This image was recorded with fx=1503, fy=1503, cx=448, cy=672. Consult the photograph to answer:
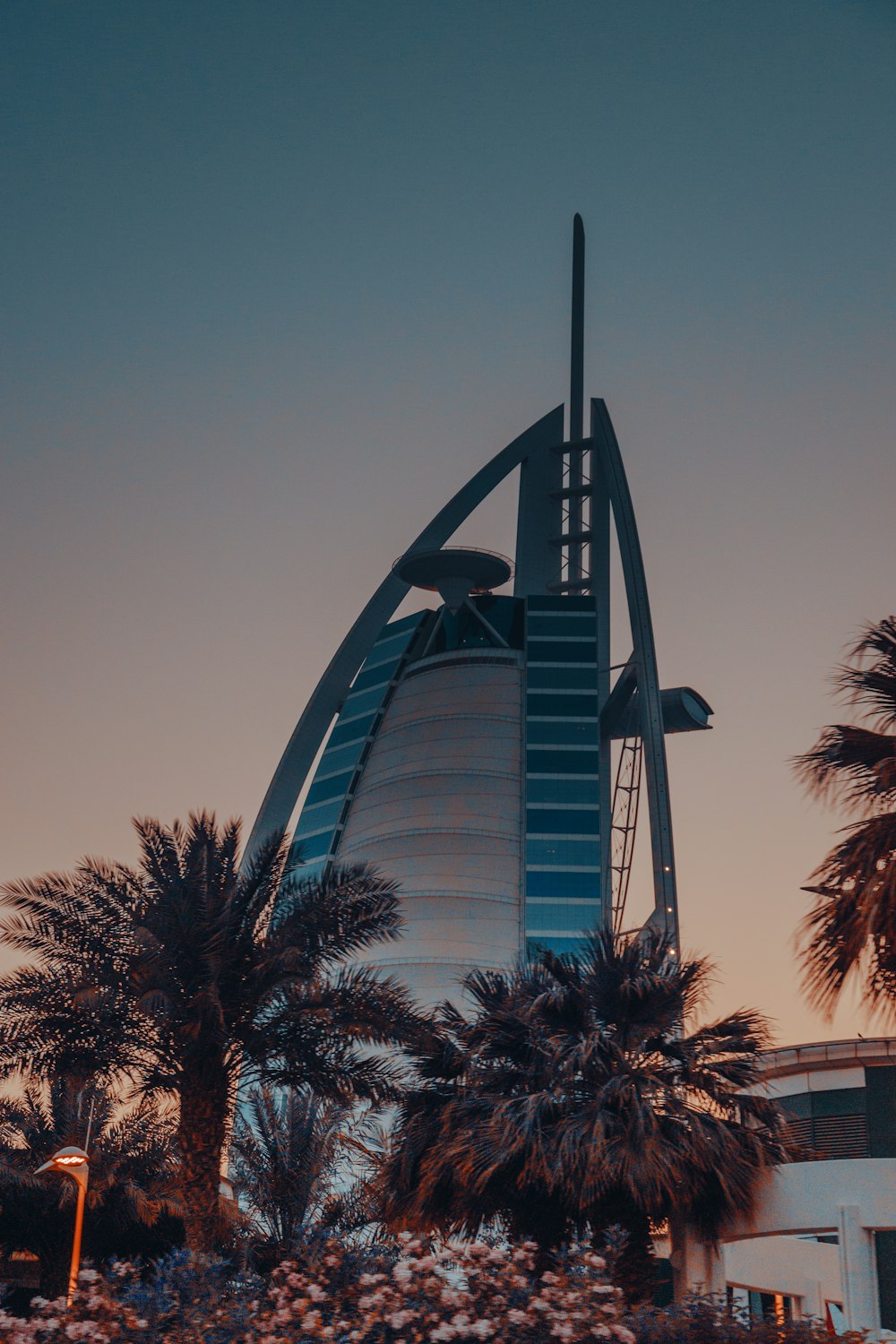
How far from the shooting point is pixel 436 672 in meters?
124

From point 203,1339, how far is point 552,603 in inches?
4135

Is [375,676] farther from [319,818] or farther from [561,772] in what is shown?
[561,772]

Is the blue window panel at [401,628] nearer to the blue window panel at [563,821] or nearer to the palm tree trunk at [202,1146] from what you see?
the blue window panel at [563,821]

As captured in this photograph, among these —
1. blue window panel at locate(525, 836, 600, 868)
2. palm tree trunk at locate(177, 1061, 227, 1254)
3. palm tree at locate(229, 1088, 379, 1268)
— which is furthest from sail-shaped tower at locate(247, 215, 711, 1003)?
palm tree trunk at locate(177, 1061, 227, 1254)

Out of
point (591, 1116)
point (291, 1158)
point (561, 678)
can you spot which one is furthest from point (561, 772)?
point (591, 1116)

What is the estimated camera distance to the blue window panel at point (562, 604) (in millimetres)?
117875

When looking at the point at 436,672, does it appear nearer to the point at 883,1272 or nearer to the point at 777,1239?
the point at 777,1239

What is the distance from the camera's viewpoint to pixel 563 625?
384 feet

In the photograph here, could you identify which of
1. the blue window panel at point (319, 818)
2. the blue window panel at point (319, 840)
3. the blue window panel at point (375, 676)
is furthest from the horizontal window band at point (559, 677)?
the blue window panel at point (319, 840)

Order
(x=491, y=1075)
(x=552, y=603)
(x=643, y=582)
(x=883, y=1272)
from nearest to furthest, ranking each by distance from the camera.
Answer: (x=491, y=1075), (x=883, y=1272), (x=643, y=582), (x=552, y=603)

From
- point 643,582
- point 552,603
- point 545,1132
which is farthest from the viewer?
point 552,603

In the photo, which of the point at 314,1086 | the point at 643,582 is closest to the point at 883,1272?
the point at 314,1086

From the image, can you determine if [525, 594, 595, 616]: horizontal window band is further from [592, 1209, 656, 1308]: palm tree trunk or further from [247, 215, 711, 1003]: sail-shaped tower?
[592, 1209, 656, 1308]: palm tree trunk

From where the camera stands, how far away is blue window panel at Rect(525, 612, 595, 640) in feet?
383
